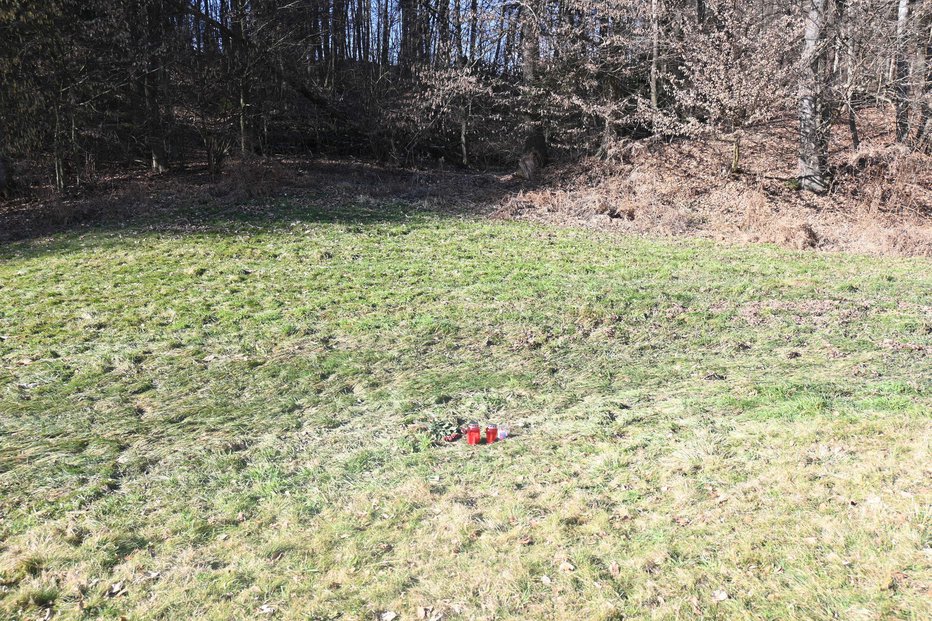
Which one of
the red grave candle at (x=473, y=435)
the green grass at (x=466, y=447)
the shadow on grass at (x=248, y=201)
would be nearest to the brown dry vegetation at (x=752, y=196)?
the shadow on grass at (x=248, y=201)

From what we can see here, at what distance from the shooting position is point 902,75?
1798 centimetres

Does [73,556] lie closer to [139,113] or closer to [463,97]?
[139,113]

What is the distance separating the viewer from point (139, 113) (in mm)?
19141

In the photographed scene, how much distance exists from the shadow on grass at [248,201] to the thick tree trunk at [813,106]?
798 cm

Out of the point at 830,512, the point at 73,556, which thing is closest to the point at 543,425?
the point at 830,512

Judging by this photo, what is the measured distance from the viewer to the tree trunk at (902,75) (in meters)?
17.0

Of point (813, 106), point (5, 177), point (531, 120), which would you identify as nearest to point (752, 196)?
point (813, 106)

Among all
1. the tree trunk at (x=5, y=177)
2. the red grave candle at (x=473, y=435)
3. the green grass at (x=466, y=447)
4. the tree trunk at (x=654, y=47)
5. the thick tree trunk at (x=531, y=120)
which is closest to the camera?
the green grass at (x=466, y=447)

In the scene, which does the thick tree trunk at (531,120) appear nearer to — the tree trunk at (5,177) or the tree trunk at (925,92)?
the tree trunk at (925,92)

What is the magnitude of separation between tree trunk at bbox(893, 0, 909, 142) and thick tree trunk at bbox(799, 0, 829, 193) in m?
1.71

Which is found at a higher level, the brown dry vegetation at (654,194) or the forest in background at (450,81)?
the forest in background at (450,81)

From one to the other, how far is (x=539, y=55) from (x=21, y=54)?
14457 millimetres

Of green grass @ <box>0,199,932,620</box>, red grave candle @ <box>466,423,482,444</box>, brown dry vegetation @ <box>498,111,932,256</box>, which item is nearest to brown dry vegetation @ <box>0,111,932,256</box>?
brown dry vegetation @ <box>498,111,932,256</box>

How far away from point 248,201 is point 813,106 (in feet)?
49.9
